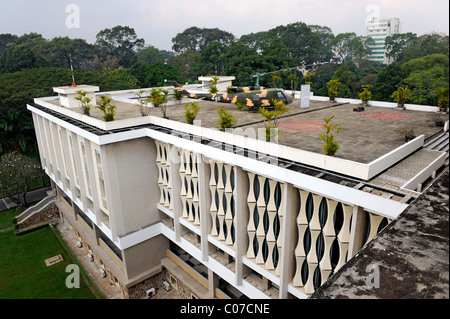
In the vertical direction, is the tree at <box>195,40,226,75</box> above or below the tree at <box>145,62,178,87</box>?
above

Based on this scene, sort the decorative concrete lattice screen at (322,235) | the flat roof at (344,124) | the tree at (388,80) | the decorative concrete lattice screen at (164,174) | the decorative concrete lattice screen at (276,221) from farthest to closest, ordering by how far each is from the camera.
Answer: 1. the tree at (388,80)
2. the decorative concrete lattice screen at (164,174)
3. the flat roof at (344,124)
4. the decorative concrete lattice screen at (276,221)
5. the decorative concrete lattice screen at (322,235)

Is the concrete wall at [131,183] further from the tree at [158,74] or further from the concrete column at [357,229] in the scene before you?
the tree at [158,74]

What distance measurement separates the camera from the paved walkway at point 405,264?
2.78 m

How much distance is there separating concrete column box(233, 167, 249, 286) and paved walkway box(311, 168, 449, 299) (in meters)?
13.4

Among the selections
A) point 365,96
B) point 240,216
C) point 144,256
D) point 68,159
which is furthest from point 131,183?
point 365,96

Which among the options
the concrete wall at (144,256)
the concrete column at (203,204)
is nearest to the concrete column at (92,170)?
the concrete wall at (144,256)

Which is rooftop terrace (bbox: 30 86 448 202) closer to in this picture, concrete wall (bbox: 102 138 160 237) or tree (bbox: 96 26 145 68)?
concrete wall (bbox: 102 138 160 237)

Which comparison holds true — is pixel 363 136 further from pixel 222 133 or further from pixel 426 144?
pixel 222 133

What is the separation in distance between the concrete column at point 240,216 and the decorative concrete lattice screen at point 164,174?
7.35 metres

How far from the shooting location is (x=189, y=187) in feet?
71.5

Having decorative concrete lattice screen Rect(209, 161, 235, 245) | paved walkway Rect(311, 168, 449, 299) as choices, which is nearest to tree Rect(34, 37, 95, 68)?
decorative concrete lattice screen Rect(209, 161, 235, 245)

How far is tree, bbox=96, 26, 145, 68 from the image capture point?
107125mm
